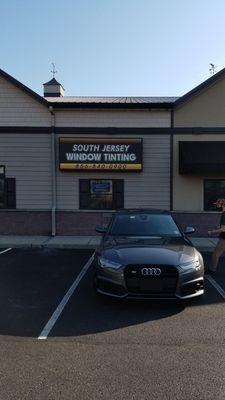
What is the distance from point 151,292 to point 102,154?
975cm

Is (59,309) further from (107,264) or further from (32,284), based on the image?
(32,284)

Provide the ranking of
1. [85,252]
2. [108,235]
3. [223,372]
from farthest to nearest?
[85,252] < [108,235] < [223,372]

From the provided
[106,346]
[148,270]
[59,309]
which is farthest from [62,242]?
[106,346]

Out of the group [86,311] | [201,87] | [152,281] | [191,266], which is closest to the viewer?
[152,281]

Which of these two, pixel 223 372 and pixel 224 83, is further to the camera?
pixel 224 83

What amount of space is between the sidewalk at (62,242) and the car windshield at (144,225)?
16.8 feet

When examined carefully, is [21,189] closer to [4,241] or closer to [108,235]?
[4,241]

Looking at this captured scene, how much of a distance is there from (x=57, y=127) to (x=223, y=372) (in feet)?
42.2

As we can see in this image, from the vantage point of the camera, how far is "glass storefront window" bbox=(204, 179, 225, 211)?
16.0 m

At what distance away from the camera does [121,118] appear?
1617cm

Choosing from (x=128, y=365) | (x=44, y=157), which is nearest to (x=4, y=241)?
(x=44, y=157)

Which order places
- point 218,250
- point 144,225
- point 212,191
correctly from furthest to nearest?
point 212,191, point 218,250, point 144,225

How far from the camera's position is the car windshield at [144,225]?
8.41 m

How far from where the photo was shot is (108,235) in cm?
837
